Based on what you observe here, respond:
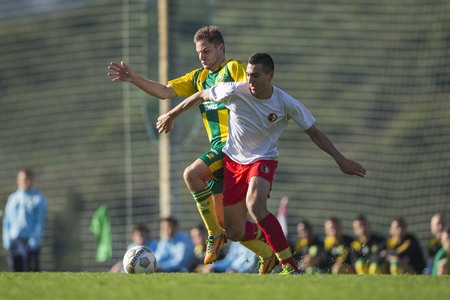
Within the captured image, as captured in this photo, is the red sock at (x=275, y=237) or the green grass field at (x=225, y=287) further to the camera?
the red sock at (x=275, y=237)

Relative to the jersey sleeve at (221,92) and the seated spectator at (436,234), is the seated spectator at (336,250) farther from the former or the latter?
the jersey sleeve at (221,92)

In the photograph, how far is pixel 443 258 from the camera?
14.3m

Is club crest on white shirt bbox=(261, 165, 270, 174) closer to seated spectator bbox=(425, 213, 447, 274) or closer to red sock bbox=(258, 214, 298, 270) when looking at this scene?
red sock bbox=(258, 214, 298, 270)

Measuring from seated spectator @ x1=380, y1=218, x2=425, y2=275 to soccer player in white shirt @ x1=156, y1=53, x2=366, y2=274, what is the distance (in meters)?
4.33

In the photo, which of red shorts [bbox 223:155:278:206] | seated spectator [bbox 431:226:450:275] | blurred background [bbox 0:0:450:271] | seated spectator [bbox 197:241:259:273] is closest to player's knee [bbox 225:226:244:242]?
red shorts [bbox 223:155:278:206]

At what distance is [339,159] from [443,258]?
4.63 metres

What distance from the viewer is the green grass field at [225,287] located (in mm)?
8375

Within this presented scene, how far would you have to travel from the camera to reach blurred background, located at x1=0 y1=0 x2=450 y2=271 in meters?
23.0

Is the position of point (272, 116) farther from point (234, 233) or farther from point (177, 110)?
point (234, 233)

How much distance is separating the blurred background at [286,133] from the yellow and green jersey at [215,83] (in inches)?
408

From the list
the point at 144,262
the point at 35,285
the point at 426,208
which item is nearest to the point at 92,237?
the point at 426,208

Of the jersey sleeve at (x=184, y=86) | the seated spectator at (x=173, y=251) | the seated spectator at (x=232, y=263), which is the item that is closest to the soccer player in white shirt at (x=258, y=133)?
the jersey sleeve at (x=184, y=86)

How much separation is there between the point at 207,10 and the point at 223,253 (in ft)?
13.7

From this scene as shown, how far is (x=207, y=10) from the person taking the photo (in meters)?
18.0
